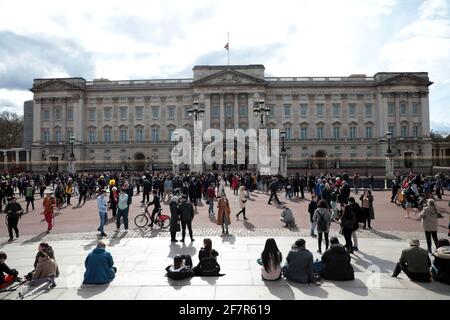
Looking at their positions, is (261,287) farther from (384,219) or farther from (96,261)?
(384,219)

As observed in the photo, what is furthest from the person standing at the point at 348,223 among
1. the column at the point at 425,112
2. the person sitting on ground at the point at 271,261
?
the column at the point at 425,112

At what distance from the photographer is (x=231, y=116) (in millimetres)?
69000

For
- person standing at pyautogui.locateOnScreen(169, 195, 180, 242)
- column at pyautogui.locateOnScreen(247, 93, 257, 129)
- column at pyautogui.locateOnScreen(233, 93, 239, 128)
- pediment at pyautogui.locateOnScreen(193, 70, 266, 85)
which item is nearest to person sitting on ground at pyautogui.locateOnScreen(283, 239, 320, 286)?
person standing at pyautogui.locateOnScreen(169, 195, 180, 242)

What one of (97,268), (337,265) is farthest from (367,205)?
(97,268)

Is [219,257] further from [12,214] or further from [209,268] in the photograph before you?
[12,214]

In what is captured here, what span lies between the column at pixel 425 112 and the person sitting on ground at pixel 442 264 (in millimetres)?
70105

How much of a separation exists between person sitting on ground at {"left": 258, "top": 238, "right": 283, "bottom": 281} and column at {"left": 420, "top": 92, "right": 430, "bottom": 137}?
237 ft

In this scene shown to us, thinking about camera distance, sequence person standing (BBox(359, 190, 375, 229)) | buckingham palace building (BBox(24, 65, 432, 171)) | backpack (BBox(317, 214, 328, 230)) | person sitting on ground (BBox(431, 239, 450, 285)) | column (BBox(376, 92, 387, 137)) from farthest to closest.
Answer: column (BBox(376, 92, 387, 137)) < buckingham palace building (BBox(24, 65, 432, 171)) < person standing (BBox(359, 190, 375, 229)) < backpack (BBox(317, 214, 328, 230)) < person sitting on ground (BBox(431, 239, 450, 285))

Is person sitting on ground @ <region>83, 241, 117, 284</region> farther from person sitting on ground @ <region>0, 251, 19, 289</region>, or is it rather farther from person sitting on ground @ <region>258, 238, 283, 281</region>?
person sitting on ground @ <region>258, 238, 283, 281</region>

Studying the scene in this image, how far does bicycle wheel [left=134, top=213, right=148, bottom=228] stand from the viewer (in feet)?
52.6

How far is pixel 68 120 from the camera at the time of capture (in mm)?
70812

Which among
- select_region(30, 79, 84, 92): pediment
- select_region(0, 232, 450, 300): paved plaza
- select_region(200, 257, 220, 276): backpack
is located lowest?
select_region(0, 232, 450, 300): paved plaza
